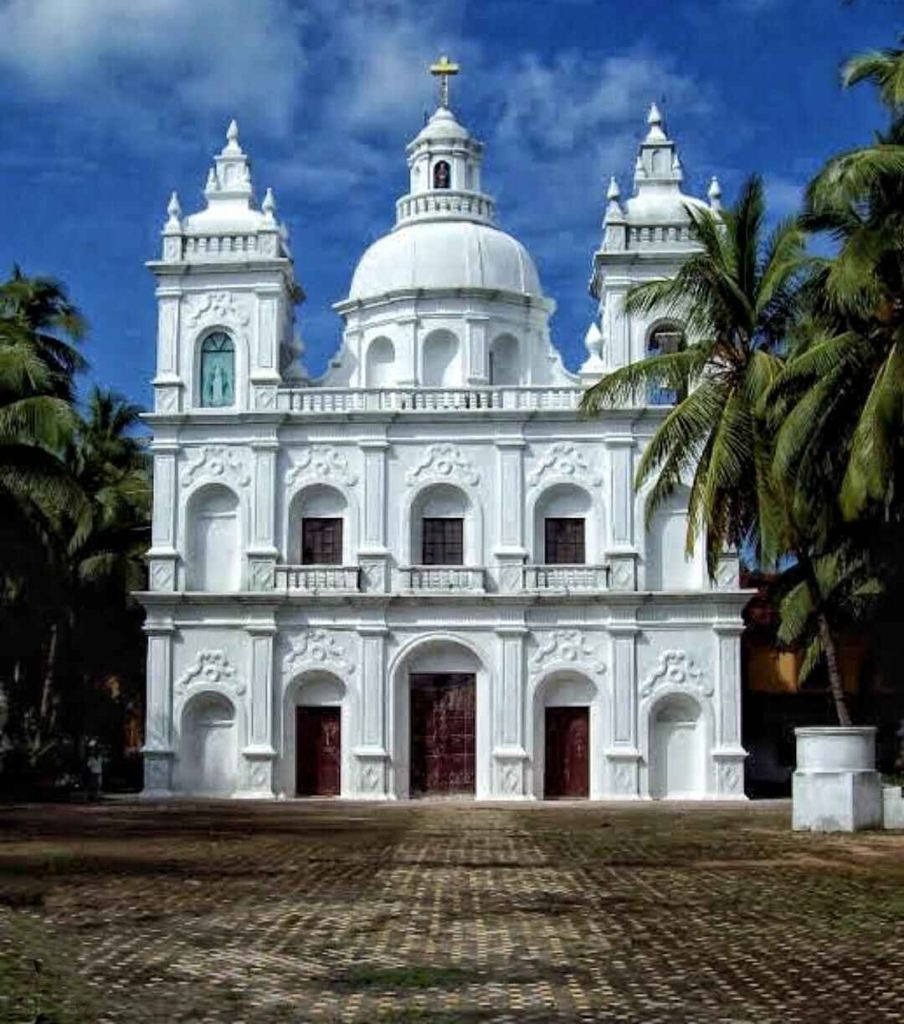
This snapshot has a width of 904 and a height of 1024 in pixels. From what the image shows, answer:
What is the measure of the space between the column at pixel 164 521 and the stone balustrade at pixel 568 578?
27.6ft

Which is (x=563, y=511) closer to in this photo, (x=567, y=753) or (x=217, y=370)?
(x=567, y=753)

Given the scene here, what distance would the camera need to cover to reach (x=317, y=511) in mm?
38562

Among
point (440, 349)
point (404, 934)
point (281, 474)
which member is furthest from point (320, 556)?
point (404, 934)

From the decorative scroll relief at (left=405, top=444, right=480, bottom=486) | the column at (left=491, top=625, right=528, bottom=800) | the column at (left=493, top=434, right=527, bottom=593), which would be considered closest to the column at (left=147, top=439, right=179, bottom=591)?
the decorative scroll relief at (left=405, top=444, right=480, bottom=486)

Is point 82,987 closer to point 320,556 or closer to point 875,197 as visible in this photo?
point 875,197

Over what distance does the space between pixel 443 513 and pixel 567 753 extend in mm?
6331

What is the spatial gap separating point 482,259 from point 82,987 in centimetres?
3285

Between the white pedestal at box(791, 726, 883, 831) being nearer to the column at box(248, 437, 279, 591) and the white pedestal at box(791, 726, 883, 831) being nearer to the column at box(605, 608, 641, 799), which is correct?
the column at box(605, 608, 641, 799)

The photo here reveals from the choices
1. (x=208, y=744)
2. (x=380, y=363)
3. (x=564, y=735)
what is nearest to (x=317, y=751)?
(x=208, y=744)

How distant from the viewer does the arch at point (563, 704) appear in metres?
37.0

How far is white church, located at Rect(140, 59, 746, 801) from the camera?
1457 inches

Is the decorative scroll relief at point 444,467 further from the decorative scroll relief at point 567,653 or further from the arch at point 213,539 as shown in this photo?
the arch at point 213,539

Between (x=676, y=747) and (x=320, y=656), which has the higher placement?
(x=320, y=656)

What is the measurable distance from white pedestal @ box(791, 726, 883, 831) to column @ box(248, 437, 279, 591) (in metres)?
17.2
